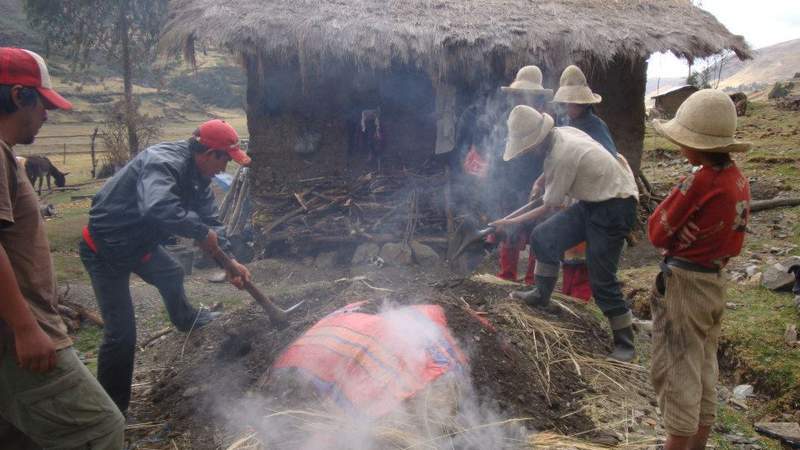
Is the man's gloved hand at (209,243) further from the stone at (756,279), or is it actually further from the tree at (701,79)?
the tree at (701,79)

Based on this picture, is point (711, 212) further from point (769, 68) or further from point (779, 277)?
point (769, 68)

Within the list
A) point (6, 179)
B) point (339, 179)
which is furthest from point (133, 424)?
point (339, 179)

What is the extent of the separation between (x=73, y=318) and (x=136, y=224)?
2481 mm

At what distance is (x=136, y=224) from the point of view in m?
3.10

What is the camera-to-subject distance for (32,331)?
1741 millimetres

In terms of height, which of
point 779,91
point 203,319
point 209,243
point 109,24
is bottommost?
point 203,319

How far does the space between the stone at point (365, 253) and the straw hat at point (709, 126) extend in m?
5.50

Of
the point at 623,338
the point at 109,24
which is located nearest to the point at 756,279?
the point at 623,338

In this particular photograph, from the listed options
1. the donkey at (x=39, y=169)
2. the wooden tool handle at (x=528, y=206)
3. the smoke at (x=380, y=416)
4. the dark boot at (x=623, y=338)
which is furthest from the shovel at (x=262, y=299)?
the donkey at (x=39, y=169)

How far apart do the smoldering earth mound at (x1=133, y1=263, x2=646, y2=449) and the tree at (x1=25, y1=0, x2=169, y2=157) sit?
10.9 m

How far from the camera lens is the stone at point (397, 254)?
24.4ft

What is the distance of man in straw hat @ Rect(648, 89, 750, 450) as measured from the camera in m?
2.33

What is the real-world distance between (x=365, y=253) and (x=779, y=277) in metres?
4.87

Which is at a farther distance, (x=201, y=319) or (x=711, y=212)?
(x=201, y=319)
